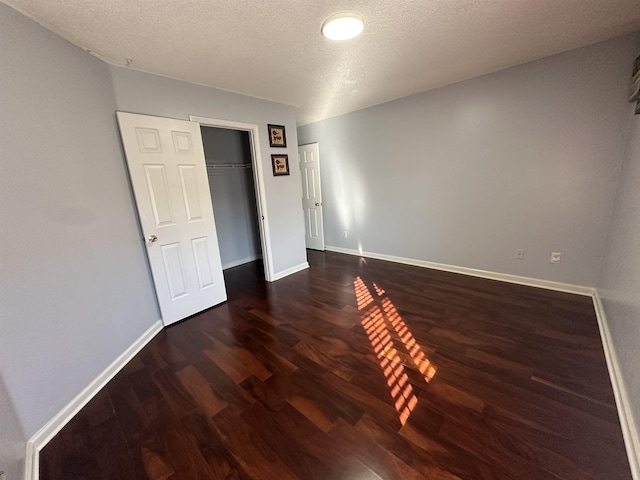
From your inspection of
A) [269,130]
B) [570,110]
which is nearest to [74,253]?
[269,130]

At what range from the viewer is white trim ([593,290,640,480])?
114cm

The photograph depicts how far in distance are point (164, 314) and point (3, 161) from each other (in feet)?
5.53

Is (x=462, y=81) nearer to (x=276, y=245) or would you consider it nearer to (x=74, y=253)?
(x=276, y=245)

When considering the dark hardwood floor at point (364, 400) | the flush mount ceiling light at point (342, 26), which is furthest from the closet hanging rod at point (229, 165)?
the flush mount ceiling light at point (342, 26)

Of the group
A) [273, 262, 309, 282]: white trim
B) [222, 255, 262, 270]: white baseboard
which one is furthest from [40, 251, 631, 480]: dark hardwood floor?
[222, 255, 262, 270]: white baseboard

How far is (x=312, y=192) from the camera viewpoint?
4785 millimetres

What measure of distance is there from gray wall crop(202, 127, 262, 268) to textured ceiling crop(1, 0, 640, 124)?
1462 millimetres

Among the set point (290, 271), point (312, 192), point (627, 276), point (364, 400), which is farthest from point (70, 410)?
point (312, 192)

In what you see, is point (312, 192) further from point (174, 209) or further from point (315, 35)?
point (315, 35)

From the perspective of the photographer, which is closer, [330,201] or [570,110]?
[570,110]

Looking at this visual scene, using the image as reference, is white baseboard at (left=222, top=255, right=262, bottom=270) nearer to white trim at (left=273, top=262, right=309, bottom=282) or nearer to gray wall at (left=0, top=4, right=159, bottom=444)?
white trim at (left=273, top=262, right=309, bottom=282)

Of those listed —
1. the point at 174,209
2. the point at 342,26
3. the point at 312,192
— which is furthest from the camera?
the point at 312,192

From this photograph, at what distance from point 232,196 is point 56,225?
9.34 feet

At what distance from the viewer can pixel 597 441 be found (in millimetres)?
1256
